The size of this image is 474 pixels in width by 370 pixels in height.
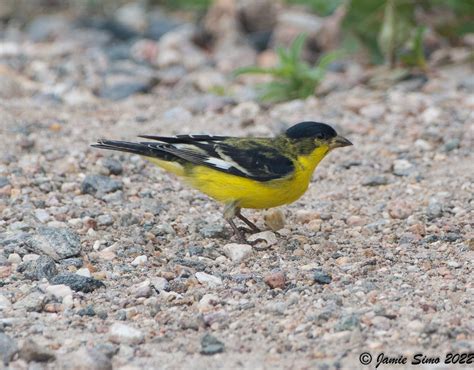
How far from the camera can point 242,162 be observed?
6250mm

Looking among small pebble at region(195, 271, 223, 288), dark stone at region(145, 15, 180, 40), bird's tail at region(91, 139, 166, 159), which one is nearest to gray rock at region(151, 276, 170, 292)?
small pebble at region(195, 271, 223, 288)

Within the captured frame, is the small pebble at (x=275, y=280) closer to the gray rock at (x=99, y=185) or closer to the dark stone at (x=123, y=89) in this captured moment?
the gray rock at (x=99, y=185)

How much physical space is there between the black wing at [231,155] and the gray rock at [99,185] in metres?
0.76

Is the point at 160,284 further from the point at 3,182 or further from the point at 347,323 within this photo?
the point at 3,182

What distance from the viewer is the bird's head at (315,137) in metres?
6.47

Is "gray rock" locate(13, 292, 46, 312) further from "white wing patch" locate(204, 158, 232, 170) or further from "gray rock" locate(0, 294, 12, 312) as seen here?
"white wing patch" locate(204, 158, 232, 170)

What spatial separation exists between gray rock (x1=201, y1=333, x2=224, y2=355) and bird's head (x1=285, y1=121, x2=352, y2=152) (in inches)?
91.3

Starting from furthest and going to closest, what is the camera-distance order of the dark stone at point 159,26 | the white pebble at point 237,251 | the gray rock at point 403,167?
the dark stone at point 159,26 → the gray rock at point 403,167 → the white pebble at point 237,251

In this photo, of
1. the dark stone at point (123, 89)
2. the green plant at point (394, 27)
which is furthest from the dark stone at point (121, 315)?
the green plant at point (394, 27)

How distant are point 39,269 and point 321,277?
1635 mm

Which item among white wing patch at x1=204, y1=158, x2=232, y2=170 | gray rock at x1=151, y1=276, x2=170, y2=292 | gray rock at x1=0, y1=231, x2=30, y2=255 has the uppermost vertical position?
white wing patch at x1=204, y1=158, x2=232, y2=170

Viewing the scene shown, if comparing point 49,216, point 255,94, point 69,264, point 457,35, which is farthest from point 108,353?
point 457,35

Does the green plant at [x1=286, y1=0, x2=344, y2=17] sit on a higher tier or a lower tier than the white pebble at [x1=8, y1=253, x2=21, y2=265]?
higher

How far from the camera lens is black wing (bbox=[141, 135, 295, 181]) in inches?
244
